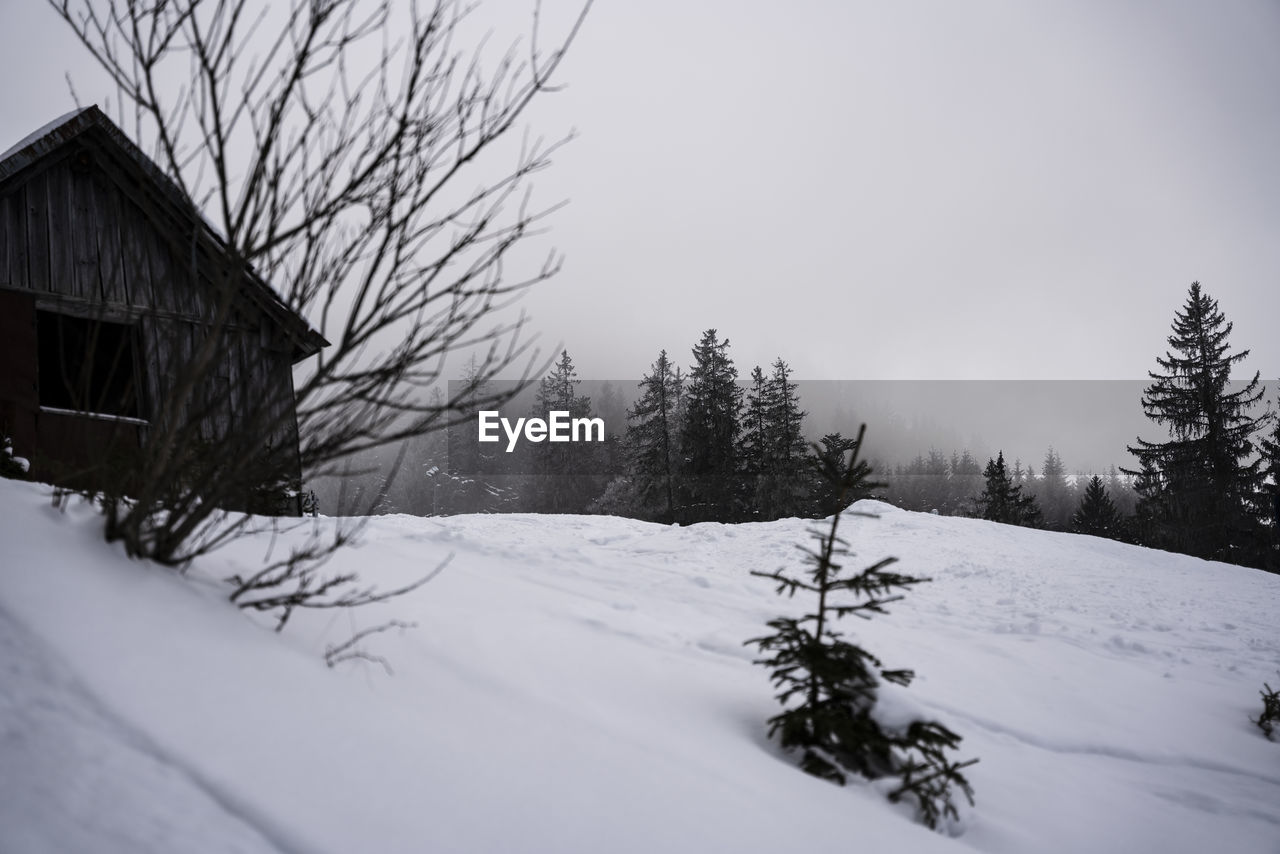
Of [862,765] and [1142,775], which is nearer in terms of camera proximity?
[862,765]

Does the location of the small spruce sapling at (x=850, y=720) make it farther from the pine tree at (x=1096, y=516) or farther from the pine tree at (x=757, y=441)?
the pine tree at (x=1096, y=516)

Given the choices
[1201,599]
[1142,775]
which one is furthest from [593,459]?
[1142,775]

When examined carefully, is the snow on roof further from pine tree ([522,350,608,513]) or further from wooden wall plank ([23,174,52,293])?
pine tree ([522,350,608,513])

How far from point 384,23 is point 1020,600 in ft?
29.3

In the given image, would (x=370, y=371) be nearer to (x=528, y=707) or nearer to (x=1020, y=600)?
(x=528, y=707)

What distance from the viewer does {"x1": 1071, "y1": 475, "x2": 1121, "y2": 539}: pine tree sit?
38281 millimetres

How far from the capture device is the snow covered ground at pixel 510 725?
4.81 ft

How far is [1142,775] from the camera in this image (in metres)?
3.68

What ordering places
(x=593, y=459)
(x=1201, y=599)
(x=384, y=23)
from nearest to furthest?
1. (x=384, y=23)
2. (x=1201, y=599)
3. (x=593, y=459)

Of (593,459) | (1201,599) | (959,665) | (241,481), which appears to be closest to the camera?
(241,481)

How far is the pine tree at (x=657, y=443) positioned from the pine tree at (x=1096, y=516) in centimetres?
2655

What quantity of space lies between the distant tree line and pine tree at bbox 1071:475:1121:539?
0.31 feet

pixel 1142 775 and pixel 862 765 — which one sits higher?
pixel 862 765

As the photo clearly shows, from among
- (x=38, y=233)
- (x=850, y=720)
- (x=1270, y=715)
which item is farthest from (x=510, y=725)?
(x=38, y=233)
